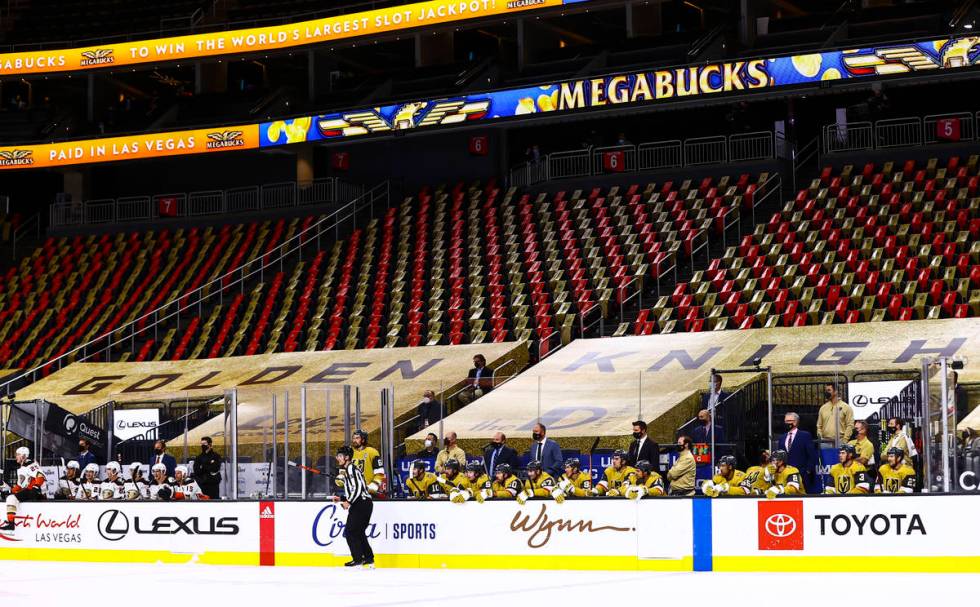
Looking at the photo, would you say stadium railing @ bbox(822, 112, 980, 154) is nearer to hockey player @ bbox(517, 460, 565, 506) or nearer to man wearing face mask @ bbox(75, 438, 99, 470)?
hockey player @ bbox(517, 460, 565, 506)

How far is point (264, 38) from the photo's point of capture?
3728 cm

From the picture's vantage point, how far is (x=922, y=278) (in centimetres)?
2480

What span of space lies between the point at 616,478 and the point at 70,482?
27.2 ft

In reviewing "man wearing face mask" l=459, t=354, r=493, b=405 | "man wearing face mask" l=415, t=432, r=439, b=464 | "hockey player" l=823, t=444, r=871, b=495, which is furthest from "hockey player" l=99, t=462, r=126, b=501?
"hockey player" l=823, t=444, r=871, b=495

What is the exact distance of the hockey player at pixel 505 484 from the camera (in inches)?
683

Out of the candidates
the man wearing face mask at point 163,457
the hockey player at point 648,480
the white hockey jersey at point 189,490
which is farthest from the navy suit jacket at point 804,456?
the man wearing face mask at point 163,457

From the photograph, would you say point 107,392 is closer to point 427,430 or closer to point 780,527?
point 427,430

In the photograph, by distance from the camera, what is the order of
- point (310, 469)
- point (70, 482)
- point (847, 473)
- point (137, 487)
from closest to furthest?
1. point (847, 473)
2. point (310, 469)
3. point (137, 487)
4. point (70, 482)

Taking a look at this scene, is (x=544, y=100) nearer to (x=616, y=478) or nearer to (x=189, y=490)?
(x=189, y=490)

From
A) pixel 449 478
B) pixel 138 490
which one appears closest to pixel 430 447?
pixel 449 478

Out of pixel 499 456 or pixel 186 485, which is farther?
pixel 186 485

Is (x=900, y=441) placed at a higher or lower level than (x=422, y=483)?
higher

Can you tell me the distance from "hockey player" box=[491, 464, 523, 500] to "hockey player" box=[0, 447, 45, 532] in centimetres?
698

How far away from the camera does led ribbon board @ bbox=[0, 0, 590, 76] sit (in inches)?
1353
